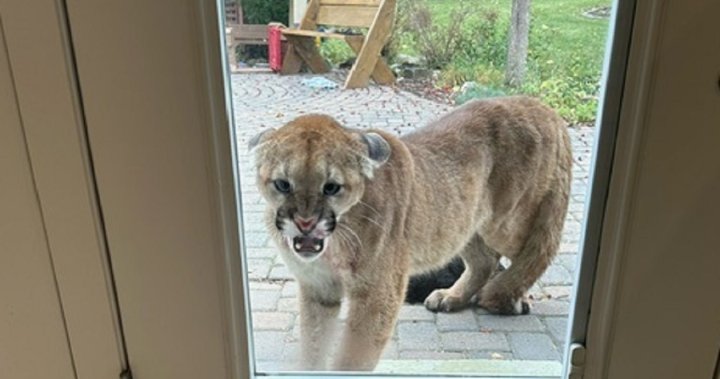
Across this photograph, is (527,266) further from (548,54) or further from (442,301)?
(548,54)

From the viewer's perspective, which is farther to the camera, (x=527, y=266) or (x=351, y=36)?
(x=527, y=266)

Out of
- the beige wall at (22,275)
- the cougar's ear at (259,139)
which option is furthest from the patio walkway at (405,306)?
the beige wall at (22,275)

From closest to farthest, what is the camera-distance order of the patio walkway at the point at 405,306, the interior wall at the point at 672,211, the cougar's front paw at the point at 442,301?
the interior wall at the point at 672,211, the patio walkway at the point at 405,306, the cougar's front paw at the point at 442,301

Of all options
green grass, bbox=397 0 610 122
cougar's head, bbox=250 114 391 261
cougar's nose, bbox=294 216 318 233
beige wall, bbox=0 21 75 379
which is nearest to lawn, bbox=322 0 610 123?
green grass, bbox=397 0 610 122

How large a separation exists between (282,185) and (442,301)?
30 cm

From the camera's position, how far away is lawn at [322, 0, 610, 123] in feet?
2.50

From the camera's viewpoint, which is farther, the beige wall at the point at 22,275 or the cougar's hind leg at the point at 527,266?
the cougar's hind leg at the point at 527,266

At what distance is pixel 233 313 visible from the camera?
864 mm

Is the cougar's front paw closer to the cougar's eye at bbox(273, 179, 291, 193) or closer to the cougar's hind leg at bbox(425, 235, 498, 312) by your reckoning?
the cougar's hind leg at bbox(425, 235, 498, 312)

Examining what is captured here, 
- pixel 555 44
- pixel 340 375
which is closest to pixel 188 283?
pixel 340 375

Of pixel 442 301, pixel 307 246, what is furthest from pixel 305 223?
pixel 442 301

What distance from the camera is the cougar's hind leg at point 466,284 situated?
3.00ft

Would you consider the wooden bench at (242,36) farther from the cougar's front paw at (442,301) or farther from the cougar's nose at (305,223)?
the cougar's front paw at (442,301)

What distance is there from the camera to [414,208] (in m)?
0.89
